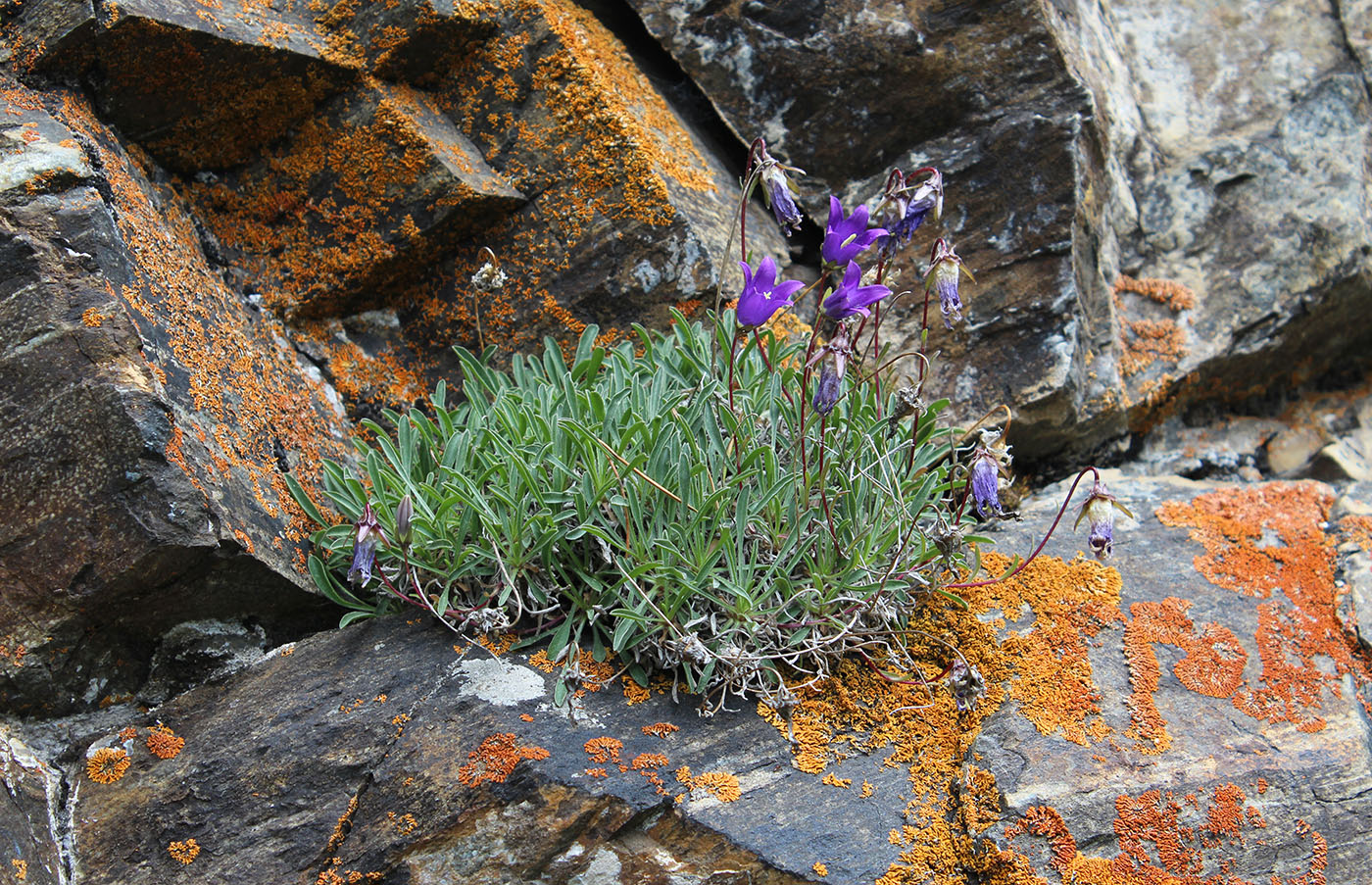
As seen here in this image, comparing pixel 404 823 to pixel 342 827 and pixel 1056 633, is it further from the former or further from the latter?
pixel 1056 633

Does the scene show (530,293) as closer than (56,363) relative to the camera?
No

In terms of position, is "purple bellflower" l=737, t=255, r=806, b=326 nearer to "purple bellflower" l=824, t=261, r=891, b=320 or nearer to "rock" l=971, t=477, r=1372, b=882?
"purple bellflower" l=824, t=261, r=891, b=320

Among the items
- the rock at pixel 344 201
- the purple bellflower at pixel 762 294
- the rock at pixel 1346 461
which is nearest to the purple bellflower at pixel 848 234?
the purple bellflower at pixel 762 294

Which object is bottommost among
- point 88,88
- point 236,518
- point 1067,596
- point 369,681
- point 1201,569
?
point 1201,569

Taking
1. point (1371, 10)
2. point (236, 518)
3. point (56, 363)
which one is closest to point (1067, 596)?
point (236, 518)

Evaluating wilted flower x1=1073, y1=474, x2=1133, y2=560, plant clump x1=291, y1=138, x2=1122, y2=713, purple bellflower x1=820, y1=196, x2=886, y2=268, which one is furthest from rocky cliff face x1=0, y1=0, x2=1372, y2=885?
purple bellflower x1=820, y1=196, x2=886, y2=268

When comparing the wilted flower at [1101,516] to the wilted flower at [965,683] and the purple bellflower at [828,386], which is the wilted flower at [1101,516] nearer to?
the wilted flower at [965,683]

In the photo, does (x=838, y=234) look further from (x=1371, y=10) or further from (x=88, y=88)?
(x=1371, y=10)
